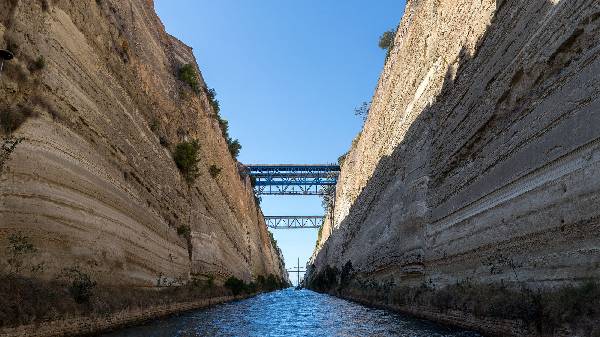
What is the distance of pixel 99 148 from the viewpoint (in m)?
11.3

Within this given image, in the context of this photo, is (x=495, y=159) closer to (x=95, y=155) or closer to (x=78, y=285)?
(x=78, y=285)

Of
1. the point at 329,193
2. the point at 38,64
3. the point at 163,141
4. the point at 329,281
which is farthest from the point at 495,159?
the point at 329,193

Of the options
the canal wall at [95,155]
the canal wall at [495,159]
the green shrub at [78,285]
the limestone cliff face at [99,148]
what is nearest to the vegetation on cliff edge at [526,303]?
the canal wall at [495,159]

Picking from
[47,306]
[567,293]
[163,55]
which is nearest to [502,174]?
[567,293]

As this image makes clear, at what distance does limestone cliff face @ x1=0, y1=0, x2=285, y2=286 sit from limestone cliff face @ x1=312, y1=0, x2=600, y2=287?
801cm

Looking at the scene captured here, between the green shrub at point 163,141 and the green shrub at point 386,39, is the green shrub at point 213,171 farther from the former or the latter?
the green shrub at point 386,39

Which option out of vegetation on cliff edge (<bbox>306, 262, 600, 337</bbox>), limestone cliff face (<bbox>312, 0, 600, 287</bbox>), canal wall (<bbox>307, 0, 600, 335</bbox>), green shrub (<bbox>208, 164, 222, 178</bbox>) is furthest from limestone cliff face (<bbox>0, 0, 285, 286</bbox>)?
limestone cliff face (<bbox>312, 0, 600, 287</bbox>)

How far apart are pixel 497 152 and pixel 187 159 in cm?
1321

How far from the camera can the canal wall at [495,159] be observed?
7.12 metres

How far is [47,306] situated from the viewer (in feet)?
21.4

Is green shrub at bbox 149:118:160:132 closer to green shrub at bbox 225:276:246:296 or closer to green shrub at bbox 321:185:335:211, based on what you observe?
green shrub at bbox 225:276:246:296

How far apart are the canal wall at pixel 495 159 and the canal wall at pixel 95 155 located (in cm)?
737

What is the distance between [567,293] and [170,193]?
13944 millimetres

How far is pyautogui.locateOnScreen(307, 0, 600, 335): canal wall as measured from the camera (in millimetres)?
7117
